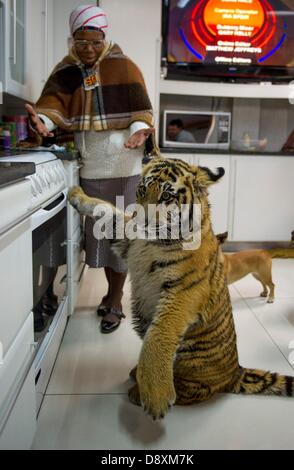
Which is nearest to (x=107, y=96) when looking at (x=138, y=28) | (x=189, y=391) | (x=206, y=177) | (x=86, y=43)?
(x=86, y=43)

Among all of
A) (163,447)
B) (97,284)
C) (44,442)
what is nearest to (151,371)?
(163,447)

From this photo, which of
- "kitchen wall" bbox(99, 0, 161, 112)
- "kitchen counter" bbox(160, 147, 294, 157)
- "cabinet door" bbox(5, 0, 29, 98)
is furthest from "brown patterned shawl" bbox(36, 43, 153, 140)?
"kitchen counter" bbox(160, 147, 294, 157)

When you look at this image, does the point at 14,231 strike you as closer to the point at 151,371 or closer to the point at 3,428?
the point at 3,428

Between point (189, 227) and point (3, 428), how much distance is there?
74 cm

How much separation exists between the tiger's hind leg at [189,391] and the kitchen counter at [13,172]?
838 mm

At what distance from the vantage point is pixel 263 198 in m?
3.70

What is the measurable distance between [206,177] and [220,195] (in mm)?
2334

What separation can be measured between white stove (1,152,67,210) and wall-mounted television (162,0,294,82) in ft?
7.34

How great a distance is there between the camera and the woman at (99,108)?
1.96 metres

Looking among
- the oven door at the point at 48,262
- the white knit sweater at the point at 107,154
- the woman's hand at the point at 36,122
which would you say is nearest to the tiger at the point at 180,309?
the oven door at the point at 48,262

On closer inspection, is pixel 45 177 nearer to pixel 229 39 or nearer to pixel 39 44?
pixel 39 44

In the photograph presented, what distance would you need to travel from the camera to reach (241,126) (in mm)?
4191

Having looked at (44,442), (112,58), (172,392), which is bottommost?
(44,442)

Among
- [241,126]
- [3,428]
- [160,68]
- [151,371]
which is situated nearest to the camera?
[3,428]
